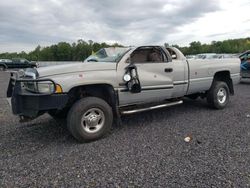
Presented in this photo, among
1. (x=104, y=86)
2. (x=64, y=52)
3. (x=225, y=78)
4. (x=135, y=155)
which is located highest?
(x=64, y=52)

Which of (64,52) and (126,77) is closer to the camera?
(126,77)

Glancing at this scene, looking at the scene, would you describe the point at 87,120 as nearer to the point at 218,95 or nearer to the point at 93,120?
the point at 93,120

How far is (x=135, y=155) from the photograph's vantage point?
324cm

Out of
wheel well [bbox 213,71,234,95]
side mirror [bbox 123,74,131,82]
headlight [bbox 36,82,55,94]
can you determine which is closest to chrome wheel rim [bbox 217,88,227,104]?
wheel well [bbox 213,71,234,95]

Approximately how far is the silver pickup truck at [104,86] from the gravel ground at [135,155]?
0.41 meters

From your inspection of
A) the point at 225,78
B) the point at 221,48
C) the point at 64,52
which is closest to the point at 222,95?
the point at 225,78

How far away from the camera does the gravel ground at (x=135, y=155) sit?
8.58 ft

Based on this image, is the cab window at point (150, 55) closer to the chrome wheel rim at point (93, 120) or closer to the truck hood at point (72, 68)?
the truck hood at point (72, 68)

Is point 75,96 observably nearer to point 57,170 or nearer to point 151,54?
point 57,170

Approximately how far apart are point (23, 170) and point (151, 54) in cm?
336

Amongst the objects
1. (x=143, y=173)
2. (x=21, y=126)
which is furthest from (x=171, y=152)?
(x=21, y=126)

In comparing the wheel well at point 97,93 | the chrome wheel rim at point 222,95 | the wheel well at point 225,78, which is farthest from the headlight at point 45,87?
the wheel well at point 225,78

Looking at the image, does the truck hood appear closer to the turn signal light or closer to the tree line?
the turn signal light

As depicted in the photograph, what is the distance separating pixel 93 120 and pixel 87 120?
11 centimetres
